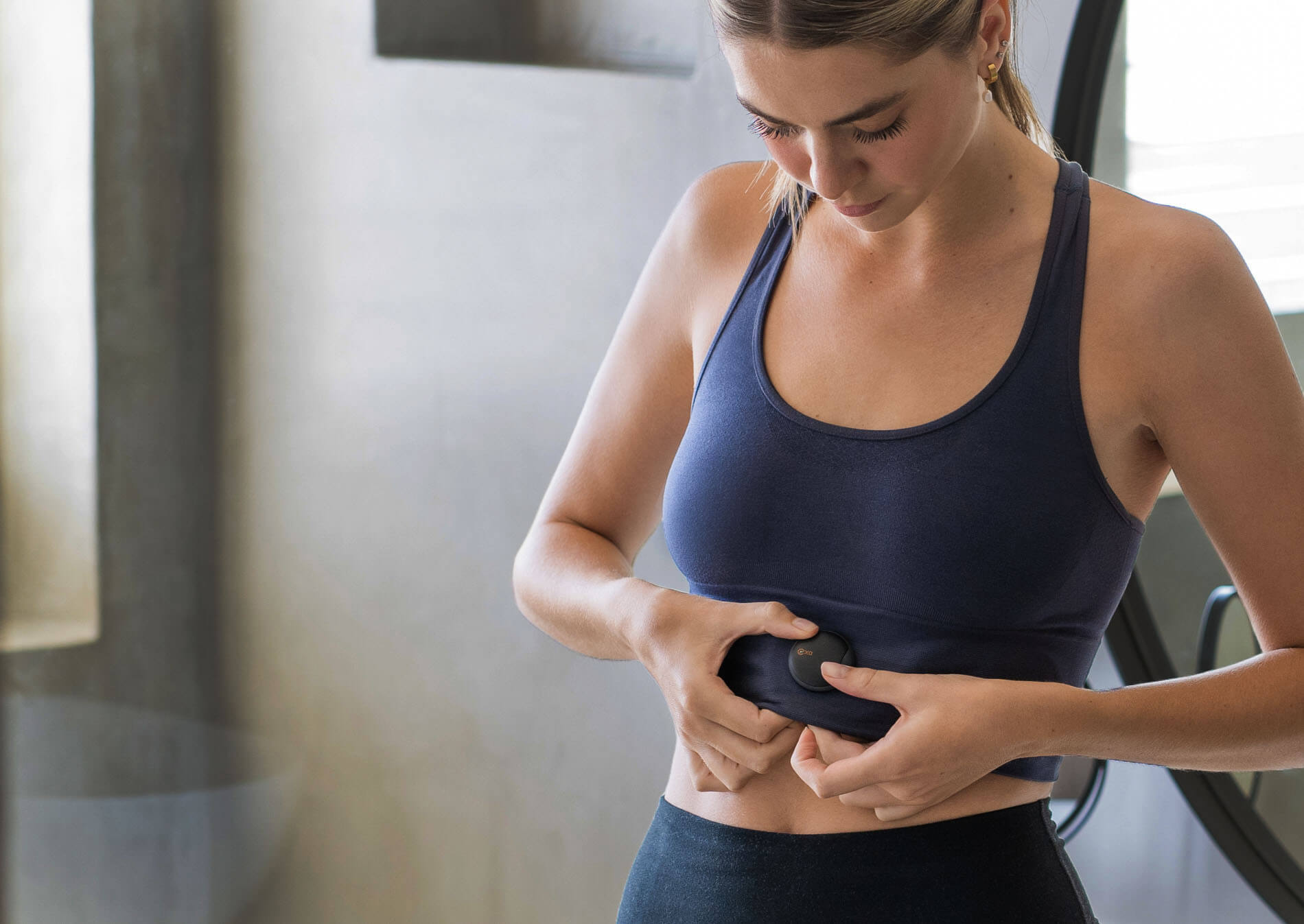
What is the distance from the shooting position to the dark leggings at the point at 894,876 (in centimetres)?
79

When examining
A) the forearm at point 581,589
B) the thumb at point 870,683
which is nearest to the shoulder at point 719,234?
the forearm at point 581,589

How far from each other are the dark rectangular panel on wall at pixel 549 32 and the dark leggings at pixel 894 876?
1268 millimetres

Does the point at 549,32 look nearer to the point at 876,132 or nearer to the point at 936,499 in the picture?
the point at 876,132

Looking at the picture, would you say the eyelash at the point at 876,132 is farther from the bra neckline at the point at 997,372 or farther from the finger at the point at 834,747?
the finger at the point at 834,747

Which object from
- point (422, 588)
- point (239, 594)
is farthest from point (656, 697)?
point (239, 594)

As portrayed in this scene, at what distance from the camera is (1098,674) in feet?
5.64

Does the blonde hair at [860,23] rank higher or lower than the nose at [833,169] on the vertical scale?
higher

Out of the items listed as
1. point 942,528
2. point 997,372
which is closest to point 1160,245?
point 997,372

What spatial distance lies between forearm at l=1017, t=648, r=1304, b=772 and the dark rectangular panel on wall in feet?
4.20

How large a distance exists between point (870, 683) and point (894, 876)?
0.51 feet

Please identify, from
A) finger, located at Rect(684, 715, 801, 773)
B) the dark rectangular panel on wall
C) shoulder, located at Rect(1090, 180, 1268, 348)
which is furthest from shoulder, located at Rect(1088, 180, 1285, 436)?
the dark rectangular panel on wall

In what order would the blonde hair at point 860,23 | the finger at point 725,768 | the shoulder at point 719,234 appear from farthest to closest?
the shoulder at point 719,234, the finger at point 725,768, the blonde hair at point 860,23

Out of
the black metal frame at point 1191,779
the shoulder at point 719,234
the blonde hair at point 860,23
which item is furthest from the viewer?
the black metal frame at point 1191,779

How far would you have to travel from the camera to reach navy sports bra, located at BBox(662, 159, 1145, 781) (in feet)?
2.49
